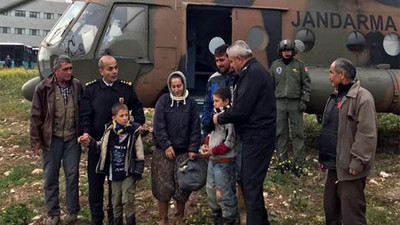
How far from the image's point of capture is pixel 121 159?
4.22 metres

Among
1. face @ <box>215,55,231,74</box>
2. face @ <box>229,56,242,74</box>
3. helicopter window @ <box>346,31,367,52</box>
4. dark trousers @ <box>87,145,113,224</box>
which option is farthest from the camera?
helicopter window @ <box>346,31,367,52</box>

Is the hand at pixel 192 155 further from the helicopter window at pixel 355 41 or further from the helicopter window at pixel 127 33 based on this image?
the helicopter window at pixel 355 41

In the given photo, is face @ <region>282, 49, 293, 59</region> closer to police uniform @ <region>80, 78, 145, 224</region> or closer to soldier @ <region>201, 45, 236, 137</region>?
soldier @ <region>201, 45, 236, 137</region>

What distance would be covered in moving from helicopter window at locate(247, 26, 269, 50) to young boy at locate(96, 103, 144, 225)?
352 cm

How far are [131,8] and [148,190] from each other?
9.96ft

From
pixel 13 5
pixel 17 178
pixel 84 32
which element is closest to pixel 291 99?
pixel 84 32

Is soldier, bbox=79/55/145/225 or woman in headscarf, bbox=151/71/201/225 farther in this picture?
soldier, bbox=79/55/145/225

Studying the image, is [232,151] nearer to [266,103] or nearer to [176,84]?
[266,103]

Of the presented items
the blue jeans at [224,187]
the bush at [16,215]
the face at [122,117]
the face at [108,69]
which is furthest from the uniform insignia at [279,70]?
the bush at [16,215]

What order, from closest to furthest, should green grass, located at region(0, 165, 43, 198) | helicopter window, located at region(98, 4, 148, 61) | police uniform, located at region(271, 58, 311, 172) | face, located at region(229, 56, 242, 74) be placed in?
face, located at region(229, 56, 242, 74) < green grass, located at region(0, 165, 43, 198) < police uniform, located at region(271, 58, 311, 172) < helicopter window, located at region(98, 4, 148, 61)

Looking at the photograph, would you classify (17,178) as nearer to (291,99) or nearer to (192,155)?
(192,155)

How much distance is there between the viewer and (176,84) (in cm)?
438

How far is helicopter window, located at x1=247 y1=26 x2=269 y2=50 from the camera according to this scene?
7.18 meters

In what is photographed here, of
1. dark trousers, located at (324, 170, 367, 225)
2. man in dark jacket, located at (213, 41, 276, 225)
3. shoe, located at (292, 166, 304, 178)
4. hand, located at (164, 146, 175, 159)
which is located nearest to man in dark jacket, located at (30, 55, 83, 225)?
hand, located at (164, 146, 175, 159)
